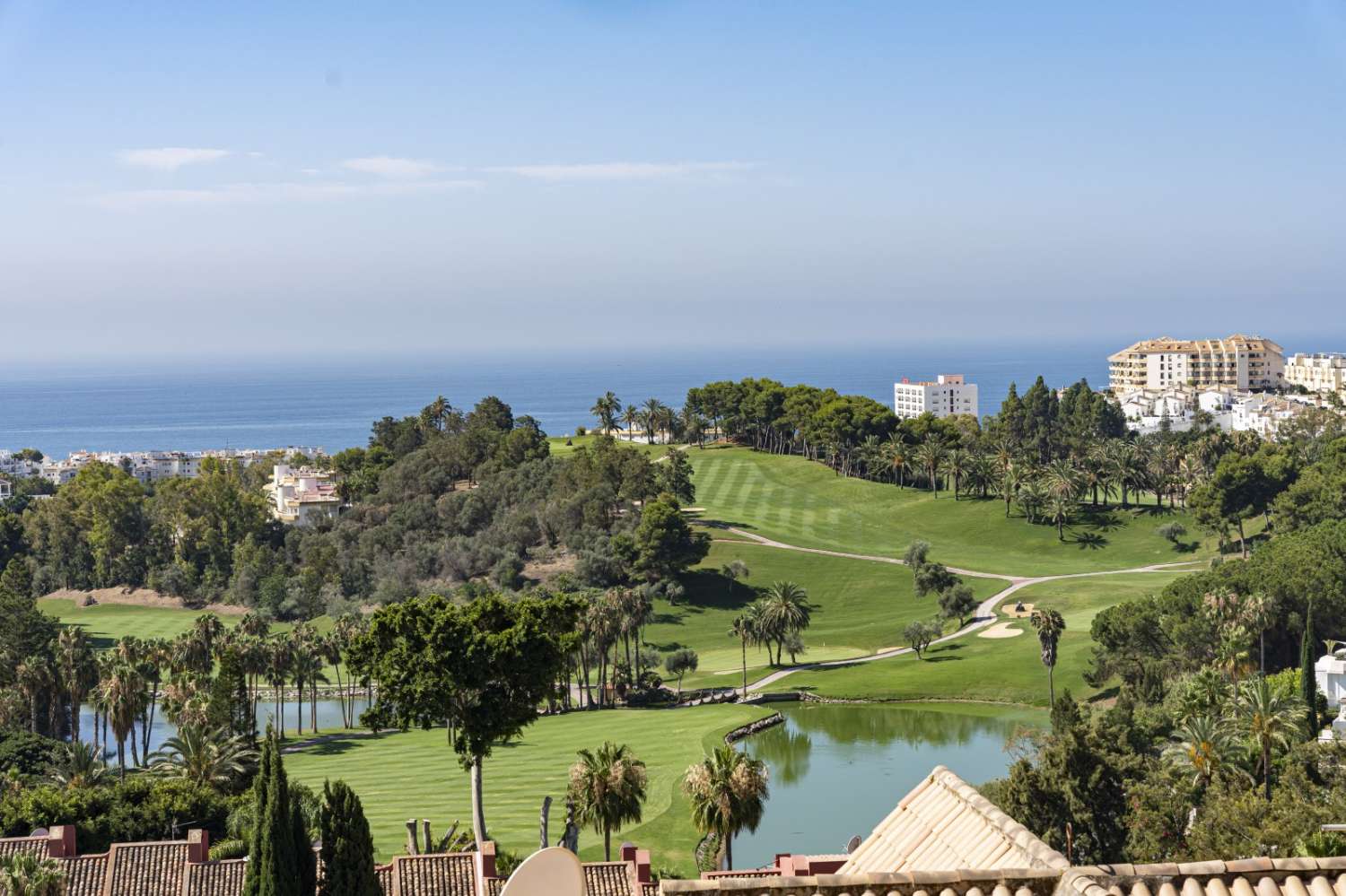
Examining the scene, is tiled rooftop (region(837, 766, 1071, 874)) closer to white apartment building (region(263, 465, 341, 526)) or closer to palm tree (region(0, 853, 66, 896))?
palm tree (region(0, 853, 66, 896))

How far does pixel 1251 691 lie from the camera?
161ft

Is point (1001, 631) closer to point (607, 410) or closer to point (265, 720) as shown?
point (265, 720)

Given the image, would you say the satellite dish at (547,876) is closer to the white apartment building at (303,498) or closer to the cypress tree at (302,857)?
the cypress tree at (302,857)

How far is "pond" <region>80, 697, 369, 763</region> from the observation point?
263ft

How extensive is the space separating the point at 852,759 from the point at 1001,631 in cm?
2297

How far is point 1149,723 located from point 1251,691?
412 inches

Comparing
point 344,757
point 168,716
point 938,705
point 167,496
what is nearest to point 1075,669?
point 938,705

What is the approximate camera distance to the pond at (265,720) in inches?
3152

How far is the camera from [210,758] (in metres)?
56.2

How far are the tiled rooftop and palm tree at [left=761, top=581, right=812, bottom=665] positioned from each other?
7153 cm

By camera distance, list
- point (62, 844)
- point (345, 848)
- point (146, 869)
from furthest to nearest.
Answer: point (62, 844) → point (146, 869) → point (345, 848)

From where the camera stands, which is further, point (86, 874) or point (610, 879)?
point (86, 874)

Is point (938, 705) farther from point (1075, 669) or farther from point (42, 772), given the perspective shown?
point (42, 772)

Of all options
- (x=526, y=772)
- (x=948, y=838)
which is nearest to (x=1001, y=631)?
(x=526, y=772)
